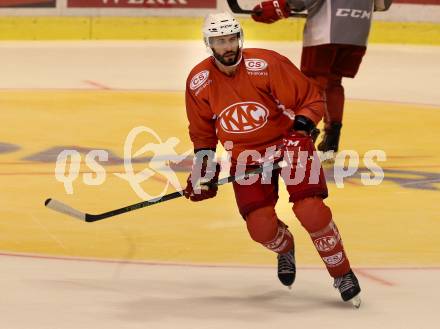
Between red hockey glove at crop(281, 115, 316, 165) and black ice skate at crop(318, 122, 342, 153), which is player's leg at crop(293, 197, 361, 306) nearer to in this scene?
red hockey glove at crop(281, 115, 316, 165)

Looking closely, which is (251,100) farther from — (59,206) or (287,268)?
(59,206)

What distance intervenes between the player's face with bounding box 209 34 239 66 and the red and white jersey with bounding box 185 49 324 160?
0.08 m

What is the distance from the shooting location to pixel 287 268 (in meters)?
6.68

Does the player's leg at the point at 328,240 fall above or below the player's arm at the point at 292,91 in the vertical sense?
below

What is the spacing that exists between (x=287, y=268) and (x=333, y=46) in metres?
3.85

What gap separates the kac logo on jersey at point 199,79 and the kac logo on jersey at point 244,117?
0.16 m

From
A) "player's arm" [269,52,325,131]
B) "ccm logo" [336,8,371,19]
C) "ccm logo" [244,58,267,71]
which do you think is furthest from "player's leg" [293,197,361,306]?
"ccm logo" [336,8,371,19]

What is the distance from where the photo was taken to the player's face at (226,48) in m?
6.46

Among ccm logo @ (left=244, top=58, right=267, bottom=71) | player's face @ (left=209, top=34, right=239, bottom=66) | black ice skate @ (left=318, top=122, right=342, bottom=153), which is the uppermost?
player's face @ (left=209, top=34, right=239, bottom=66)

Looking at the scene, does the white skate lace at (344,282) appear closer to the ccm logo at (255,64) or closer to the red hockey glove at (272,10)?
the ccm logo at (255,64)

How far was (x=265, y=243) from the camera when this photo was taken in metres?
6.59

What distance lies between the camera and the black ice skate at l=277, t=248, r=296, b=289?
6.67 meters

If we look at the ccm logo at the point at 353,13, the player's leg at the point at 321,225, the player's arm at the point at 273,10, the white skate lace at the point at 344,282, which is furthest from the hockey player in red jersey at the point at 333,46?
the white skate lace at the point at 344,282

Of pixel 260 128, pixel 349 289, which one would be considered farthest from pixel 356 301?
pixel 260 128
